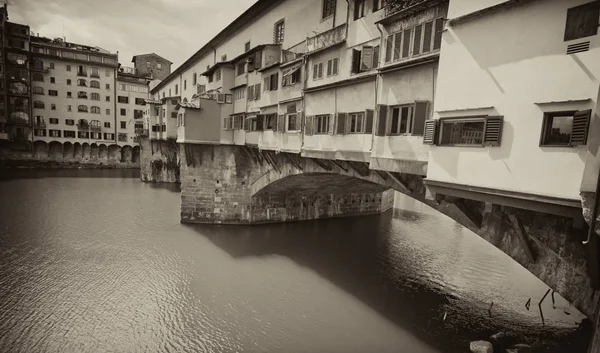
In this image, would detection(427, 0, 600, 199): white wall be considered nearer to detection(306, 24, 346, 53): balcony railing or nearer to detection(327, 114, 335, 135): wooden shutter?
detection(327, 114, 335, 135): wooden shutter

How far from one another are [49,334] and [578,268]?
15.1 meters

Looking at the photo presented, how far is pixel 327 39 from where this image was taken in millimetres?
12867

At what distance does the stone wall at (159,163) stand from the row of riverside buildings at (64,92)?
A: 50.5ft

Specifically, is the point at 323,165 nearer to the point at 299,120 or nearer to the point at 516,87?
the point at 299,120

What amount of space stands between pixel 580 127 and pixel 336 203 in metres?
20.7

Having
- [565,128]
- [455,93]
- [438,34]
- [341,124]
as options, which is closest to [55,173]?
[341,124]

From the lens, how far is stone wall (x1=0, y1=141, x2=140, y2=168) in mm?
48656

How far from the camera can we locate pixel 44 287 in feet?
42.0

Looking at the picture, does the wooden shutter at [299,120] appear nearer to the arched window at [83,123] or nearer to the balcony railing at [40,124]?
the arched window at [83,123]

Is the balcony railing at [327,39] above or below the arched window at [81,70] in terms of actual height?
below

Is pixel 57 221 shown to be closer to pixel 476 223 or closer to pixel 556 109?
pixel 476 223

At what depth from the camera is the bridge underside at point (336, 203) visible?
21.4ft

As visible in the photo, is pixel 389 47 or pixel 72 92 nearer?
pixel 389 47

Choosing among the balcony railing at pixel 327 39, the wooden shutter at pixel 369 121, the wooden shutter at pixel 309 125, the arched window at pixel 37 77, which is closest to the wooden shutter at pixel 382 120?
the wooden shutter at pixel 369 121
